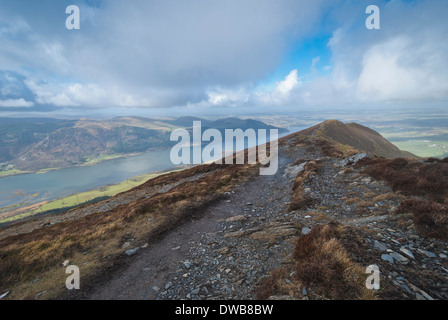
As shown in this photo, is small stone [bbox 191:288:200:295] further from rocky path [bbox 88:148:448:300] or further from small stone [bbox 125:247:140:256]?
small stone [bbox 125:247:140:256]

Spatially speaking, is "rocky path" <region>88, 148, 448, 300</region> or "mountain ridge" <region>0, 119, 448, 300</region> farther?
"rocky path" <region>88, 148, 448, 300</region>

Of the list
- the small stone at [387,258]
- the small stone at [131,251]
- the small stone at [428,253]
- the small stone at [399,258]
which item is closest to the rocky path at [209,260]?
the small stone at [131,251]

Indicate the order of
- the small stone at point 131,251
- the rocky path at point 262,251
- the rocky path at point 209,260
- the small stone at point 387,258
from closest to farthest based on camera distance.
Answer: the rocky path at point 262,251 → the small stone at point 387,258 → the rocky path at point 209,260 → the small stone at point 131,251

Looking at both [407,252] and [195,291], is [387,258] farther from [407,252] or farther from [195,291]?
[195,291]

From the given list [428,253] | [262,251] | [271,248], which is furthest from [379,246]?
[262,251]

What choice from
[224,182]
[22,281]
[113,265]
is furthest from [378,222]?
[22,281]

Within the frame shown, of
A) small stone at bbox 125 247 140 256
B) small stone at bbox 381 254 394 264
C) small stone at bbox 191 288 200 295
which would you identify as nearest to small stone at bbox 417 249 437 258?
small stone at bbox 381 254 394 264

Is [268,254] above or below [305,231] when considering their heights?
below

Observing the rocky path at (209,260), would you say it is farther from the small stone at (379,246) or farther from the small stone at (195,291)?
the small stone at (379,246)

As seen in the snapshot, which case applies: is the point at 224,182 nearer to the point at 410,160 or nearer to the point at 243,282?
the point at 243,282

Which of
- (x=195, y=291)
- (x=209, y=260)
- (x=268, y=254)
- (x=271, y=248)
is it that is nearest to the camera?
(x=195, y=291)

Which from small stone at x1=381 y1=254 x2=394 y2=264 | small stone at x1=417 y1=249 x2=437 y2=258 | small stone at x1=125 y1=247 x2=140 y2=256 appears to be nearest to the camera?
small stone at x1=381 y1=254 x2=394 y2=264
